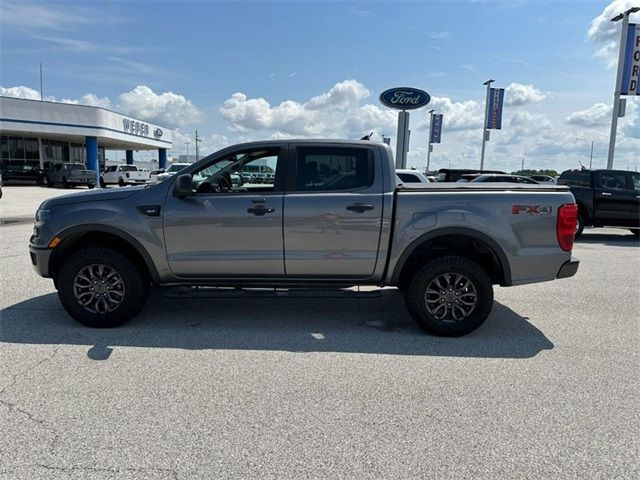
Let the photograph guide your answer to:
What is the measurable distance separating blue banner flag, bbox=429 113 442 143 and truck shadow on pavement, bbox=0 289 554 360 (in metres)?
36.1

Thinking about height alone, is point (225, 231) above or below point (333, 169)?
below

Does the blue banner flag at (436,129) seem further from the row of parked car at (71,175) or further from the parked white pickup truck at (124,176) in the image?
the parked white pickup truck at (124,176)

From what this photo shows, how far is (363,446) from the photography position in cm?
273

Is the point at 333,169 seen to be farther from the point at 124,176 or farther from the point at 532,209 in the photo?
the point at 124,176

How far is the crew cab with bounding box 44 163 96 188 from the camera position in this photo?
28.5 metres

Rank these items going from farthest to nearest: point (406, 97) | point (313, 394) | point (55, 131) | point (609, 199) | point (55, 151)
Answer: point (55, 151) < point (55, 131) < point (406, 97) < point (609, 199) < point (313, 394)

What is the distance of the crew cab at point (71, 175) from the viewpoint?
28.5 m

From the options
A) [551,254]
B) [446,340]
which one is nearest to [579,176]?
[551,254]

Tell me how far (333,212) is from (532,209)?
197 cm

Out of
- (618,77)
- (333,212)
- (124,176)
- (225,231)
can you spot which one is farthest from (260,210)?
(124,176)

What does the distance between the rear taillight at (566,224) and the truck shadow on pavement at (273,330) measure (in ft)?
3.31

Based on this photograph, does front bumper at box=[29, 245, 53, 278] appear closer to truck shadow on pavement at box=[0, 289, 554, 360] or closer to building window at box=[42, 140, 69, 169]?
truck shadow on pavement at box=[0, 289, 554, 360]

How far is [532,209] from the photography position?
176 inches

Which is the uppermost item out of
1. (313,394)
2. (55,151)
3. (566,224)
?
(55,151)
